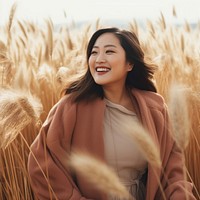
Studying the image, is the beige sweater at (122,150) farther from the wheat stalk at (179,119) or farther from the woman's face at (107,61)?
the wheat stalk at (179,119)

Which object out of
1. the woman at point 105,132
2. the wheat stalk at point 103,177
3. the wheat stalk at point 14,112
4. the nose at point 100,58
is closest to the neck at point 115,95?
the woman at point 105,132

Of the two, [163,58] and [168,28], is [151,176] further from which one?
[168,28]

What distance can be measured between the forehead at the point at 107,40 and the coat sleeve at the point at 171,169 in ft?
1.15

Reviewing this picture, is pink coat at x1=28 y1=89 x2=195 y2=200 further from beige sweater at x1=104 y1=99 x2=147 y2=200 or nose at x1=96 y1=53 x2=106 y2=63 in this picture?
nose at x1=96 y1=53 x2=106 y2=63

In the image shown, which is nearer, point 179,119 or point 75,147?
point 179,119

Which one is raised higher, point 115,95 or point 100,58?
point 100,58

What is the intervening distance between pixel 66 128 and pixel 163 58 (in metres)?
0.94

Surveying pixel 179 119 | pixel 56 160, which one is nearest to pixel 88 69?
pixel 56 160

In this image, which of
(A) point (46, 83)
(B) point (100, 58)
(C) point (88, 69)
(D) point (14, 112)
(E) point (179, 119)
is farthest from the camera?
(A) point (46, 83)

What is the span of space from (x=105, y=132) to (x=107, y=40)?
0.34 m

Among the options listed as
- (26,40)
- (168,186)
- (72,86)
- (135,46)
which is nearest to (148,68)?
(135,46)

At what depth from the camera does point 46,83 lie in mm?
2373

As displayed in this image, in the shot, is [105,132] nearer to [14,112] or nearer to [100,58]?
[100,58]

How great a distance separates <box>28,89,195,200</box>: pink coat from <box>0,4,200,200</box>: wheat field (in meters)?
0.07
